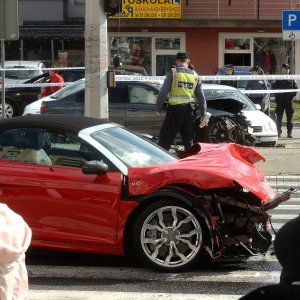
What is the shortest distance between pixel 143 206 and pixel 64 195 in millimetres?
693

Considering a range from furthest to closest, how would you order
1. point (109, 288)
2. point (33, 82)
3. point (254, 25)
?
point (254, 25)
point (33, 82)
point (109, 288)

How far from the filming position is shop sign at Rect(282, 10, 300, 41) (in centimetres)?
1725

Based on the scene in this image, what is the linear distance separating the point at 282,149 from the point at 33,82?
31.5 ft

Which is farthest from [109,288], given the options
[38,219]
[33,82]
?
[33,82]

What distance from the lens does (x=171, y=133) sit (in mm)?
12977

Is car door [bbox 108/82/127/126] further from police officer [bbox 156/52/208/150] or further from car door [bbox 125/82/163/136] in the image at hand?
police officer [bbox 156/52/208/150]

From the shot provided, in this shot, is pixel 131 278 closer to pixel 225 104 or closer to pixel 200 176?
pixel 200 176

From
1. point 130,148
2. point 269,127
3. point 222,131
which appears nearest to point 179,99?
point 222,131

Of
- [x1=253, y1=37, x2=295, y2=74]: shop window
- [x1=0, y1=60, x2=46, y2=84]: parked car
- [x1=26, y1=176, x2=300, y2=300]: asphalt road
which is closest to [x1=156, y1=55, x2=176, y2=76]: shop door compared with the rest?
[x1=253, y1=37, x2=295, y2=74]: shop window

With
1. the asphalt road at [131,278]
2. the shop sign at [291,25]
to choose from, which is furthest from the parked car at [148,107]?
the asphalt road at [131,278]

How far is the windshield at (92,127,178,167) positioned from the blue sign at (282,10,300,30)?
9.96m

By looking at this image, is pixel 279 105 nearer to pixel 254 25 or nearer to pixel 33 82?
pixel 33 82

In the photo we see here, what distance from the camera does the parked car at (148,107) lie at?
16.1m

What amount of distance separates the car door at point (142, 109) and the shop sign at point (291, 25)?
309 centimetres
